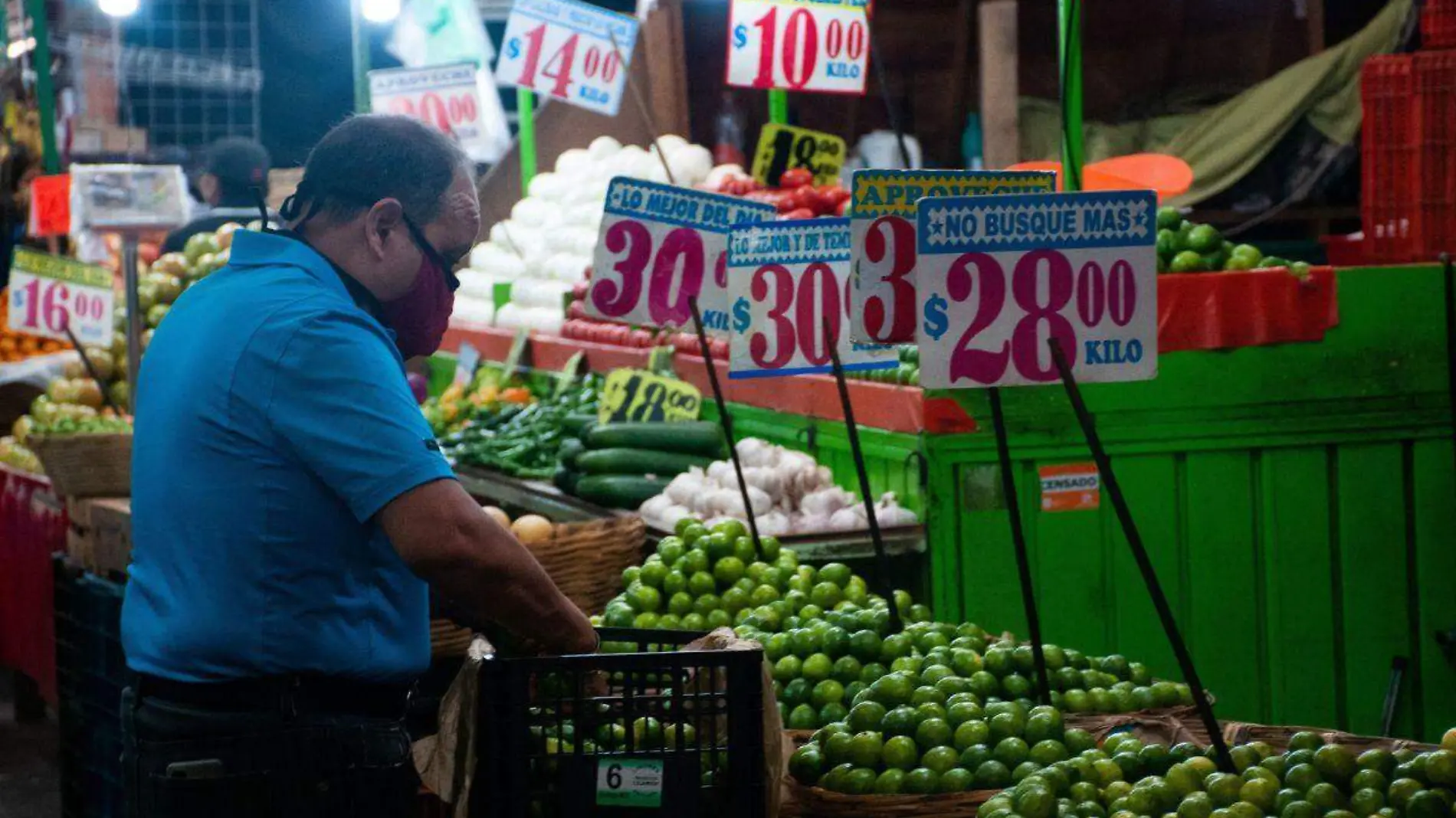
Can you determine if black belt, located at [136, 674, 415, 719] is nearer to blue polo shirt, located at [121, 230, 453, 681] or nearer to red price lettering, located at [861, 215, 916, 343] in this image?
blue polo shirt, located at [121, 230, 453, 681]

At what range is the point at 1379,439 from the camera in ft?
19.1

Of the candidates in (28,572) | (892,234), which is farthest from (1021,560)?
(28,572)

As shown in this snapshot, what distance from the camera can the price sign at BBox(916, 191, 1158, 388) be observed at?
3.63 meters

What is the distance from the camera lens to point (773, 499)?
20.3 ft

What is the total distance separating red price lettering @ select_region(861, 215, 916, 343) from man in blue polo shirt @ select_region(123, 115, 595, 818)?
1.22 m

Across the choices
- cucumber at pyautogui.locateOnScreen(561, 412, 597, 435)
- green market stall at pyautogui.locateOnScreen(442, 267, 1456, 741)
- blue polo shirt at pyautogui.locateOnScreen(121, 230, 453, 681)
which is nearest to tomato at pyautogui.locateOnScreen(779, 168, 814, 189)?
cucumber at pyautogui.locateOnScreen(561, 412, 597, 435)

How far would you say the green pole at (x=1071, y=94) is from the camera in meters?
5.84

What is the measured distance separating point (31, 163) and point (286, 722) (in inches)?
614

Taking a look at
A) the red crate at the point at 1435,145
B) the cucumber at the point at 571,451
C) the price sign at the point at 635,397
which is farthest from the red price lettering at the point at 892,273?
the red crate at the point at 1435,145

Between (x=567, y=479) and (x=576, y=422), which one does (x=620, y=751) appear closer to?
→ (x=567, y=479)

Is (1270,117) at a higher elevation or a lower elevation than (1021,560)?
higher

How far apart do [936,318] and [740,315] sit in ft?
5.22

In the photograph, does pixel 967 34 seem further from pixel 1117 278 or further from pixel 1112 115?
pixel 1117 278

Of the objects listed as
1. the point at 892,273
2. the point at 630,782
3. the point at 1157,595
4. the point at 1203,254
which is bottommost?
the point at 630,782
